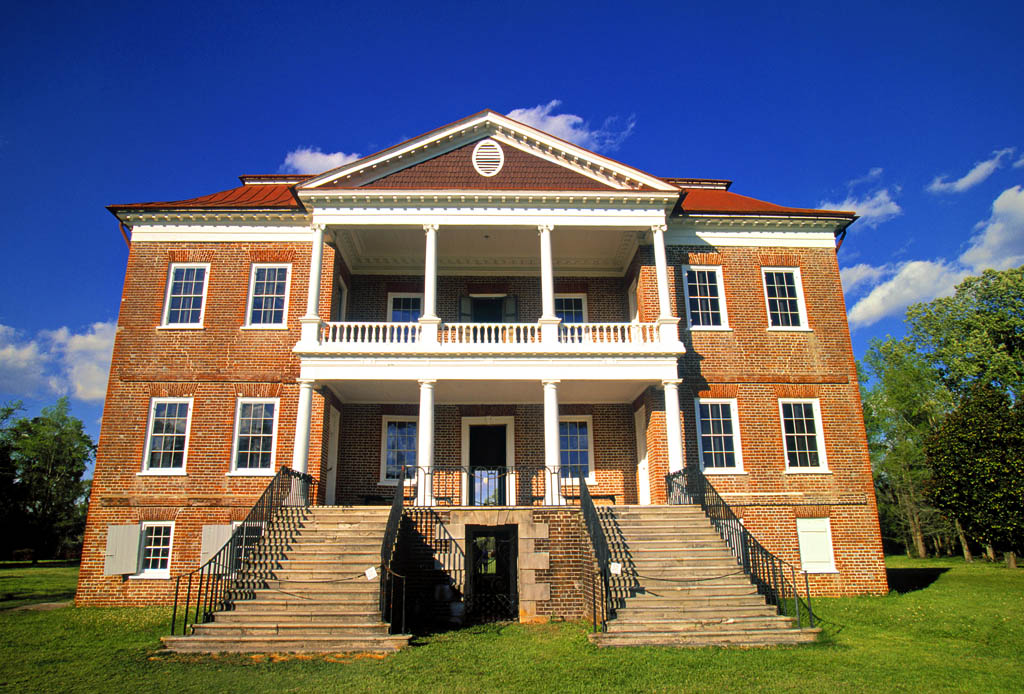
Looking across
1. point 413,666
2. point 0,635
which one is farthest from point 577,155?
point 0,635

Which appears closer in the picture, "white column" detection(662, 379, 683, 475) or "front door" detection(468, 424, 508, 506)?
"white column" detection(662, 379, 683, 475)

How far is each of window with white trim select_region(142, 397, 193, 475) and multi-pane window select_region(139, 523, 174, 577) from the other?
1.33m

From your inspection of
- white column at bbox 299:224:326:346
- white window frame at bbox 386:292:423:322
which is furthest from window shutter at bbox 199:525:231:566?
white window frame at bbox 386:292:423:322

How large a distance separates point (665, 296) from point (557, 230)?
3409mm

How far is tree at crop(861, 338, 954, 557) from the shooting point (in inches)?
1515

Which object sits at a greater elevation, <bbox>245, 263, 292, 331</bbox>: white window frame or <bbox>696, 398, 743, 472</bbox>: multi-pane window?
<bbox>245, 263, 292, 331</bbox>: white window frame

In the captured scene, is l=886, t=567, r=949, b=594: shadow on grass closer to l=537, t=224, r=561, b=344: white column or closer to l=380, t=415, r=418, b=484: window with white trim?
l=537, t=224, r=561, b=344: white column

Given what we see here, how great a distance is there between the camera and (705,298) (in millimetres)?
18047

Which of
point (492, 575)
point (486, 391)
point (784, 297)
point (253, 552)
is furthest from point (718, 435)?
point (253, 552)

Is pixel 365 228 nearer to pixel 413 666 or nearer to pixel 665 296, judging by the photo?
pixel 665 296

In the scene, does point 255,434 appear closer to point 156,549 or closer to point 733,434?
point 156,549

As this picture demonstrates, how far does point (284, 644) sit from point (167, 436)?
8878 mm

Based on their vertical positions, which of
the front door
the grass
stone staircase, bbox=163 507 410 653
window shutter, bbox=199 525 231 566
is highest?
the front door

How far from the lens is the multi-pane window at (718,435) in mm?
16906
